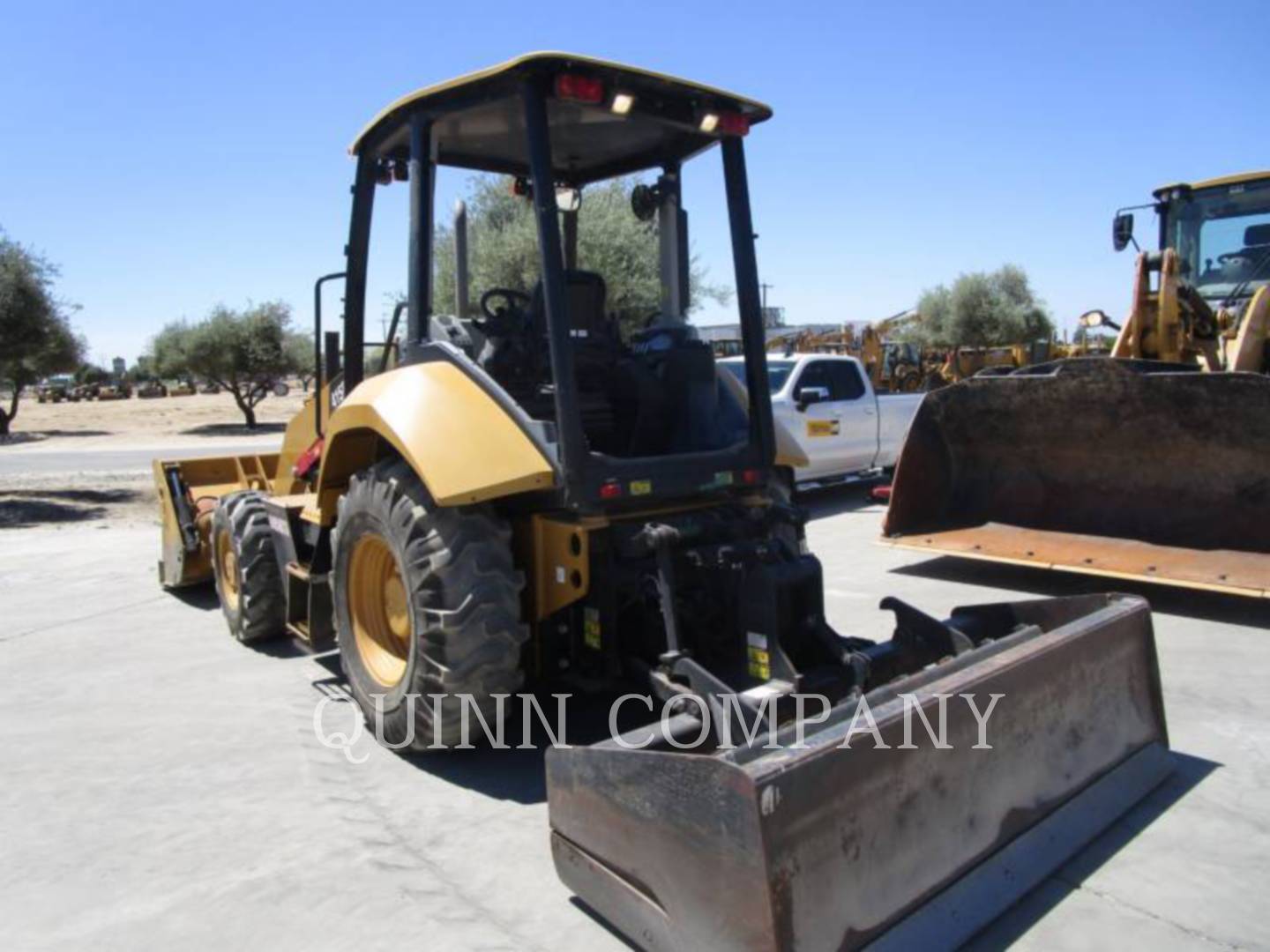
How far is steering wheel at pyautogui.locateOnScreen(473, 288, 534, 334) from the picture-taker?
4.41 m

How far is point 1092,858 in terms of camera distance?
3.22m

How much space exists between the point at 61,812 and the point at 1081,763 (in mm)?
3943

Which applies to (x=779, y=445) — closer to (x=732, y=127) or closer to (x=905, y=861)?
(x=732, y=127)

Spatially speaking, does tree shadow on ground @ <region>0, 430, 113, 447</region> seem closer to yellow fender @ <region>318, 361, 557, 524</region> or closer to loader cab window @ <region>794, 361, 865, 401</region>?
loader cab window @ <region>794, 361, 865, 401</region>

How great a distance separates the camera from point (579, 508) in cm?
367

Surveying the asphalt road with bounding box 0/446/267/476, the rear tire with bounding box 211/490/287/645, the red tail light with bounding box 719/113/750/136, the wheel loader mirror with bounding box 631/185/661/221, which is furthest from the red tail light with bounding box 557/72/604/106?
the asphalt road with bounding box 0/446/267/476

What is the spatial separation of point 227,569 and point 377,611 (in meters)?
2.47

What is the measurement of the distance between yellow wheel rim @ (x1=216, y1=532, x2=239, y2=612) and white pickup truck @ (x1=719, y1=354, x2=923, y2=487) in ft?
21.1

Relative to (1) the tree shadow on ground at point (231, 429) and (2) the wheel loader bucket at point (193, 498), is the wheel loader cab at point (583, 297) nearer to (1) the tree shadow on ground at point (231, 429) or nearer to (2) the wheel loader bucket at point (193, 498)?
(2) the wheel loader bucket at point (193, 498)

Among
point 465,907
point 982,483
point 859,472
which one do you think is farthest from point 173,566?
point 859,472

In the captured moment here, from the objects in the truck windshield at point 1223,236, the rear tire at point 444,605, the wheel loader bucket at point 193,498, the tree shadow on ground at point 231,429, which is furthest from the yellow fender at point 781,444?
the tree shadow on ground at point 231,429

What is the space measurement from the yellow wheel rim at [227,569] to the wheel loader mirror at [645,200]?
134 inches

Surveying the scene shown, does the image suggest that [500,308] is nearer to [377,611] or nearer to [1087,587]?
[377,611]

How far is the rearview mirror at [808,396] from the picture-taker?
10922 millimetres
